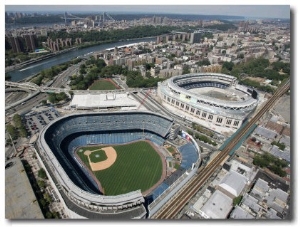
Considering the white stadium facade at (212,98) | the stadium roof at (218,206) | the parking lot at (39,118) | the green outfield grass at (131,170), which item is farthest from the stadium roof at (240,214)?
the parking lot at (39,118)

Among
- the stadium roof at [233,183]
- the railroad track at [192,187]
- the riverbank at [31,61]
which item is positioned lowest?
the railroad track at [192,187]

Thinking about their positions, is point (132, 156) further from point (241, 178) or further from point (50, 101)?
point (50, 101)

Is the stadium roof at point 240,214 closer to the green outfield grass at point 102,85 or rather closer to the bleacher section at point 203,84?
the bleacher section at point 203,84

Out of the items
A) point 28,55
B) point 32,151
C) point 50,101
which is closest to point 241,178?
point 32,151

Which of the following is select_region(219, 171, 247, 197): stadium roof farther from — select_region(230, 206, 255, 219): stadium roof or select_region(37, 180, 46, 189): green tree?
select_region(37, 180, 46, 189): green tree

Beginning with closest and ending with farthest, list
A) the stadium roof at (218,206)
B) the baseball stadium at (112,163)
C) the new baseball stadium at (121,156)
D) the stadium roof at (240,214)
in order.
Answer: the baseball stadium at (112,163)
the new baseball stadium at (121,156)
the stadium roof at (240,214)
the stadium roof at (218,206)

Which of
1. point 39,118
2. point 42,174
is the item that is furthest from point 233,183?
point 39,118

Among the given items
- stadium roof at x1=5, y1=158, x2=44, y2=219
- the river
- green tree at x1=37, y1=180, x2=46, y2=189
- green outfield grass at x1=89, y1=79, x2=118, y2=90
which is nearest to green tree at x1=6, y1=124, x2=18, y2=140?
stadium roof at x1=5, y1=158, x2=44, y2=219
